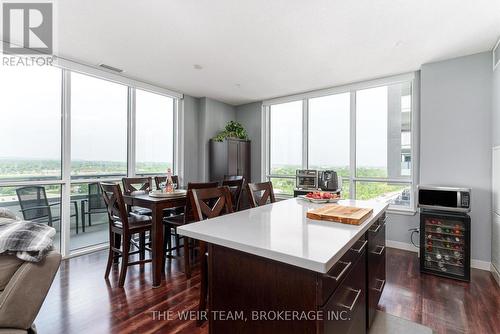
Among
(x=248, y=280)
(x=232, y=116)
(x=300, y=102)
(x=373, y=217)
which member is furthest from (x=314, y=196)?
(x=232, y=116)

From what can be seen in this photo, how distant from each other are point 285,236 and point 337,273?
266 mm

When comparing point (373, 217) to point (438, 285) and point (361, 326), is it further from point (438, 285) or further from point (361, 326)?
point (438, 285)

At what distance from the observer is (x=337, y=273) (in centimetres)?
102

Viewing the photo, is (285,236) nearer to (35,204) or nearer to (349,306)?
(349,306)

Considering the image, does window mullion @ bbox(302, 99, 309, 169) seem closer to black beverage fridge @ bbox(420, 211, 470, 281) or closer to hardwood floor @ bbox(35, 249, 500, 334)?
black beverage fridge @ bbox(420, 211, 470, 281)

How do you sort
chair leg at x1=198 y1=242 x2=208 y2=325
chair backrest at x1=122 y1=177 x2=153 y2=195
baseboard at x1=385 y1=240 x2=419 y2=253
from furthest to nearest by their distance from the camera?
baseboard at x1=385 y1=240 x2=419 y2=253 → chair backrest at x1=122 y1=177 x2=153 y2=195 → chair leg at x1=198 y1=242 x2=208 y2=325

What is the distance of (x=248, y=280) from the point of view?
1080 millimetres

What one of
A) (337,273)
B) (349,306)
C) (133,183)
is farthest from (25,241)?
(133,183)

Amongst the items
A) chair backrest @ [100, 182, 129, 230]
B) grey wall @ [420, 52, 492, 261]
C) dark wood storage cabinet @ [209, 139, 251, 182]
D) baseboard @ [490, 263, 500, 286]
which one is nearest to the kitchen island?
chair backrest @ [100, 182, 129, 230]

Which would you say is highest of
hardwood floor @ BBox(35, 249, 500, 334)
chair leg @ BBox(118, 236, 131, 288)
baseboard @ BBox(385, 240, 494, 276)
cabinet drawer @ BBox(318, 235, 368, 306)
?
cabinet drawer @ BBox(318, 235, 368, 306)

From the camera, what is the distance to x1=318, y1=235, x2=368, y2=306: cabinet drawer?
2.93 feet

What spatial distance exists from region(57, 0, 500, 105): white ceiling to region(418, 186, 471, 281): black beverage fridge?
1.69 metres

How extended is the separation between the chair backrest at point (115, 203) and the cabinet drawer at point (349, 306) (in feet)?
6.97

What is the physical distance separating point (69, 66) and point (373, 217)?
3.89m
